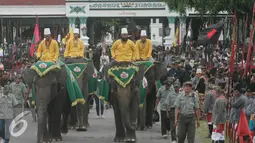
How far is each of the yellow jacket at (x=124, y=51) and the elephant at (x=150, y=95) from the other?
2441mm

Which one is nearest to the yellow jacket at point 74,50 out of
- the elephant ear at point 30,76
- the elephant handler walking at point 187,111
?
the elephant ear at point 30,76

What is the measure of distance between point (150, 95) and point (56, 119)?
3975mm

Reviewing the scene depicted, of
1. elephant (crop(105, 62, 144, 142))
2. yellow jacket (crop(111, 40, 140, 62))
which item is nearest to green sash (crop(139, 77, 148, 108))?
yellow jacket (crop(111, 40, 140, 62))

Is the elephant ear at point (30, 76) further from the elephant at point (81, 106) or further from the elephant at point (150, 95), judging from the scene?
the elephant at point (150, 95)

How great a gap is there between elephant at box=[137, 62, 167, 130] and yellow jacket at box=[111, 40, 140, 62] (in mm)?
2441

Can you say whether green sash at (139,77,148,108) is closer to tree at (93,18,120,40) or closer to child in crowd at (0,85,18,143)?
child in crowd at (0,85,18,143)

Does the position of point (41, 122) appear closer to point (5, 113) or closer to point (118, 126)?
point (5, 113)

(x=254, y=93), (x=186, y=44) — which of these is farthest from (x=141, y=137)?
(x=186, y=44)

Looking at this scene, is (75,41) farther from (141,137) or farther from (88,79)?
(141,137)

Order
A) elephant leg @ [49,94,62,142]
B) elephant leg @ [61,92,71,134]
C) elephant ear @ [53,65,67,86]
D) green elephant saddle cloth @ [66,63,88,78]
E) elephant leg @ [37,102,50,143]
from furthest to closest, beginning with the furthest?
green elephant saddle cloth @ [66,63,88,78], elephant leg @ [61,92,71,134], elephant leg @ [49,94,62,142], elephant ear @ [53,65,67,86], elephant leg @ [37,102,50,143]

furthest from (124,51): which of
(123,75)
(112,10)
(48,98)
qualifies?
(112,10)

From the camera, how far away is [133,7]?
190 feet

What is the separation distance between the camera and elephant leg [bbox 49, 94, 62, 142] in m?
19.4

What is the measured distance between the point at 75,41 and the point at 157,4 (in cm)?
3617
